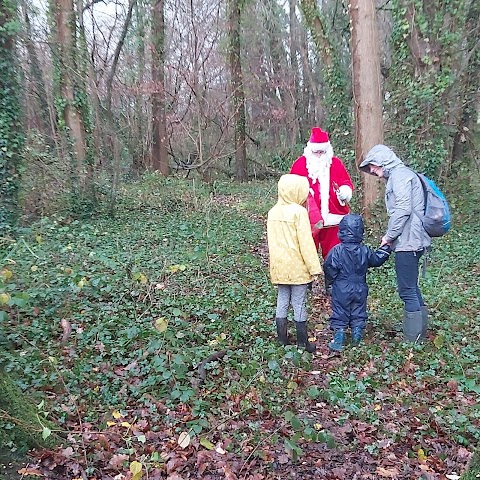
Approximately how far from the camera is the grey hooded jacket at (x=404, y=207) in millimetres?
4871

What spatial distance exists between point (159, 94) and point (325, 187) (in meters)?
12.7

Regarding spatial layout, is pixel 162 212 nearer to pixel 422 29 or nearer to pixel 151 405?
pixel 422 29

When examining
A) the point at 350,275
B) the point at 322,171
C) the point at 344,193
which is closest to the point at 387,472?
the point at 350,275

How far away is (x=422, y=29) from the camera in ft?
36.3

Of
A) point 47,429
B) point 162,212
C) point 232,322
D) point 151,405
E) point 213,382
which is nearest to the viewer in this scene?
point 47,429

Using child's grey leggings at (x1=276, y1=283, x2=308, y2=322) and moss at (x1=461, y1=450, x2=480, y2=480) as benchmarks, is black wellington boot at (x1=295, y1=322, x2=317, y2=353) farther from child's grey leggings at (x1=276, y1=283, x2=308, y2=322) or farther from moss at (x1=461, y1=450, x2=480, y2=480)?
moss at (x1=461, y1=450, x2=480, y2=480)

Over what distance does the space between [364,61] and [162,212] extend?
20.8ft

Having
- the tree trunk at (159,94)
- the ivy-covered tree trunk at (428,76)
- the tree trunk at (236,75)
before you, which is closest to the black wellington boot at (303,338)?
the ivy-covered tree trunk at (428,76)

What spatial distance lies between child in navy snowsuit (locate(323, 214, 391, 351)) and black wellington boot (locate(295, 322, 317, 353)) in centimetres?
22

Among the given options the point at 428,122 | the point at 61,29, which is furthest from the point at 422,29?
the point at 61,29

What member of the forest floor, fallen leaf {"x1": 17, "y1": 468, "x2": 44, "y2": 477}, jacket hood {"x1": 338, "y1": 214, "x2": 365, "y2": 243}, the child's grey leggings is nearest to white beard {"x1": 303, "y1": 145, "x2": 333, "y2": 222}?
jacket hood {"x1": 338, "y1": 214, "x2": 365, "y2": 243}

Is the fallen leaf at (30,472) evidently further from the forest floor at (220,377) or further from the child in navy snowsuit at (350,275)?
the child in navy snowsuit at (350,275)

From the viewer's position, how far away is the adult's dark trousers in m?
5.02

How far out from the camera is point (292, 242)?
16.1 ft
